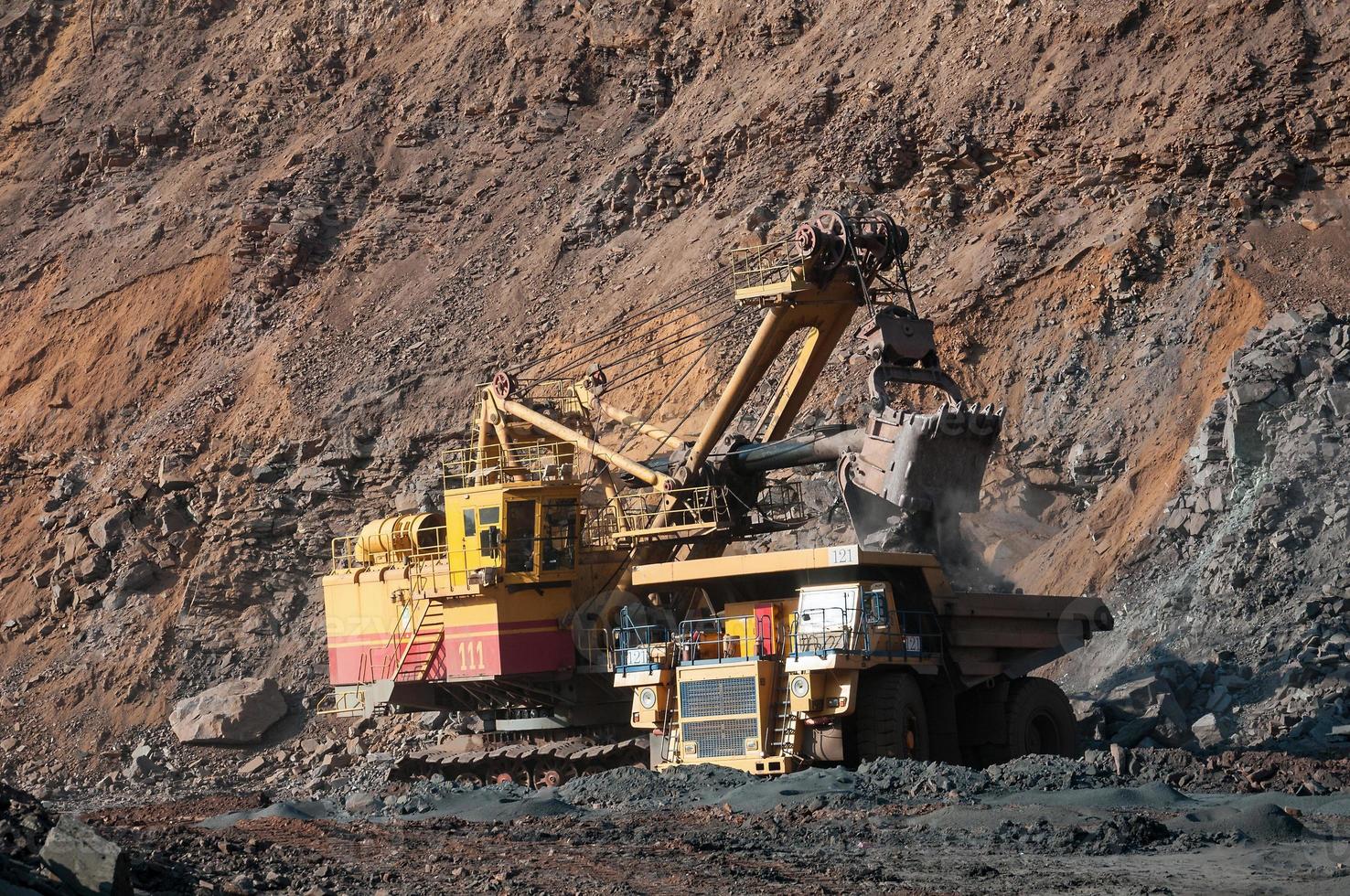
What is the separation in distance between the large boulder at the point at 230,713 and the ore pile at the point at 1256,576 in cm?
1429

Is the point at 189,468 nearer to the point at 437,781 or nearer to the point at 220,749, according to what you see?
the point at 220,749

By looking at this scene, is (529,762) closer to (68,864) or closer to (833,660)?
(833,660)

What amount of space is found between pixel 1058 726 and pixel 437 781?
7.88m

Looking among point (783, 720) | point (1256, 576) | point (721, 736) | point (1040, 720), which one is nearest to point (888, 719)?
point (783, 720)

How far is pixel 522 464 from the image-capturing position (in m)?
26.5

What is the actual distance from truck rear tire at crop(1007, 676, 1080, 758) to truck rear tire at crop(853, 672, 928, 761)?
1.56 meters

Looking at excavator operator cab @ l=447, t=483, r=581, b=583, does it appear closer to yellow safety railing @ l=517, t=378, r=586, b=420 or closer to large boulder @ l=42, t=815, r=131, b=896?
yellow safety railing @ l=517, t=378, r=586, b=420

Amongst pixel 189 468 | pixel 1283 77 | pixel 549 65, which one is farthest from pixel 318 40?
pixel 1283 77

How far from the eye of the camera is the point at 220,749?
29.7 m

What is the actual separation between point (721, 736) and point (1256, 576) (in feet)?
27.5

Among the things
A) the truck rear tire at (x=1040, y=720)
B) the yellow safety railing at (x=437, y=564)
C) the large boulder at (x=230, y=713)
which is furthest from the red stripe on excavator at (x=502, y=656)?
the large boulder at (x=230, y=713)

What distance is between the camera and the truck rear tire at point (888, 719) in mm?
19641

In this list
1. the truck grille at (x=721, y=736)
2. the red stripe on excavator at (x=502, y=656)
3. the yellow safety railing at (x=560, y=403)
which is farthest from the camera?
the yellow safety railing at (x=560, y=403)

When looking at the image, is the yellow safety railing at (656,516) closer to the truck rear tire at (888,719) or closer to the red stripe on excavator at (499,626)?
the red stripe on excavator at (499,626)
